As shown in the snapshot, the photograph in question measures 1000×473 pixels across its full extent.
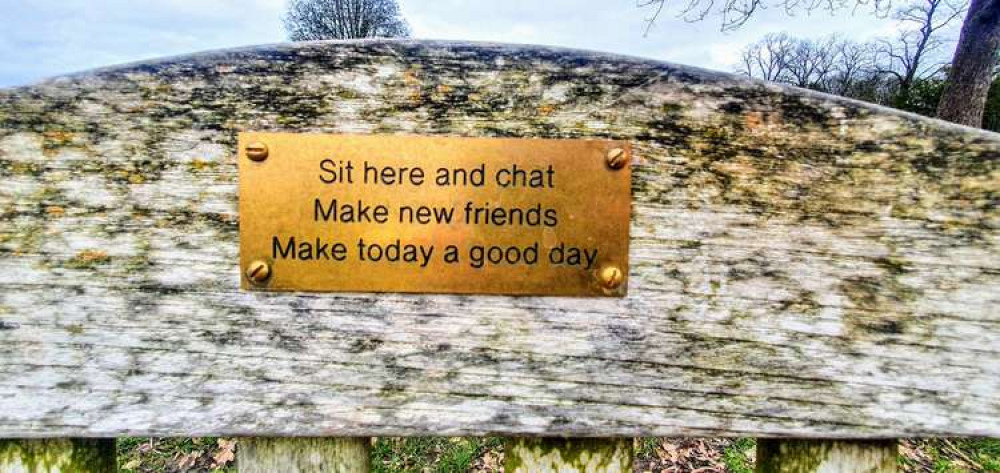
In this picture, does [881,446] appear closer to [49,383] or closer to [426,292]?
[426,292]

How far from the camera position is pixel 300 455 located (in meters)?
0.80

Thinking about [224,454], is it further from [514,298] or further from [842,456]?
[842,456]

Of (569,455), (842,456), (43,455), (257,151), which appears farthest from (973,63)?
(43,455)

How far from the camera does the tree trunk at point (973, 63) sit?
3451 millimetres

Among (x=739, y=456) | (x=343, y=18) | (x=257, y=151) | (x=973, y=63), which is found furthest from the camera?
(x=343, y=18)

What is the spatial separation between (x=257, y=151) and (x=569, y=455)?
721 millimetres

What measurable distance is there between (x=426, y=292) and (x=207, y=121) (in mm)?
430

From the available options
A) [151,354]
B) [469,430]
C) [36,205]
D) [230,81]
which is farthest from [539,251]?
[36,205]

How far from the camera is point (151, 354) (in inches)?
29.8

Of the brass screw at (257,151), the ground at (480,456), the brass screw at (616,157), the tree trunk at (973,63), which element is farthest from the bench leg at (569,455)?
the tree trunk at (973,63)

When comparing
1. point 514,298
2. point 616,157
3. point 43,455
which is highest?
point 616,157

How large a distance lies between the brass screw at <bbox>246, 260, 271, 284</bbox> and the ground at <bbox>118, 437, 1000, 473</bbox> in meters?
2.17

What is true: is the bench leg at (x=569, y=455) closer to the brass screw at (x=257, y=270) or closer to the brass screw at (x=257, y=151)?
the brass screw at (x=257, y=270)

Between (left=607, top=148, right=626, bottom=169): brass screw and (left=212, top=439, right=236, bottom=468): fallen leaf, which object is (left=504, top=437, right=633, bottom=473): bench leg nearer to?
(left=607, top=148, right=626, bottom=169): brass screw
